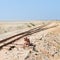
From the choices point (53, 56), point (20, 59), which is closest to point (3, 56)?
point (20, 59)

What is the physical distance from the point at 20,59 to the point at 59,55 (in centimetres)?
372

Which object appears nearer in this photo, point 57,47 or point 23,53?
point 23,53

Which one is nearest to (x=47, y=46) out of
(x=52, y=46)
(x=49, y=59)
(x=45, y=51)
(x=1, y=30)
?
(x=52, y=46)

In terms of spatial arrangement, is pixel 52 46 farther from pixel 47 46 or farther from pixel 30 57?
pixel 30 57

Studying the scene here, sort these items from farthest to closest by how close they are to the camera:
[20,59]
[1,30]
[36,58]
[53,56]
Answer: [1,30]
[53,56]
[36,58]
[20,59]

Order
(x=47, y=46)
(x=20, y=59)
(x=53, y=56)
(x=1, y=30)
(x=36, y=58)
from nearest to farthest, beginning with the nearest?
(x=20, y=59), (x=36, y=58), (x=53, y=56), (x=47, y=46), (x=1, y=30)

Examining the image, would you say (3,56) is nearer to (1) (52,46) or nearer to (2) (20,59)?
(2) (20,59)

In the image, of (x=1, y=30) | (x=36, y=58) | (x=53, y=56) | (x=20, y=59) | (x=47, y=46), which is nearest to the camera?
(x=20, y=59)

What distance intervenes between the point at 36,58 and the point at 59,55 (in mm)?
2595

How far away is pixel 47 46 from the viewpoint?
50.6 feet

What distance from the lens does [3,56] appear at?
446 inches

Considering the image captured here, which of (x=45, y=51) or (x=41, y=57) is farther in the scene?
(x=45, y=51)

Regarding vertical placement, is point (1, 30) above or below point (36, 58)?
below

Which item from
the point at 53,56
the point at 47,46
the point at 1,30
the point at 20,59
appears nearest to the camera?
the point at 20,59
